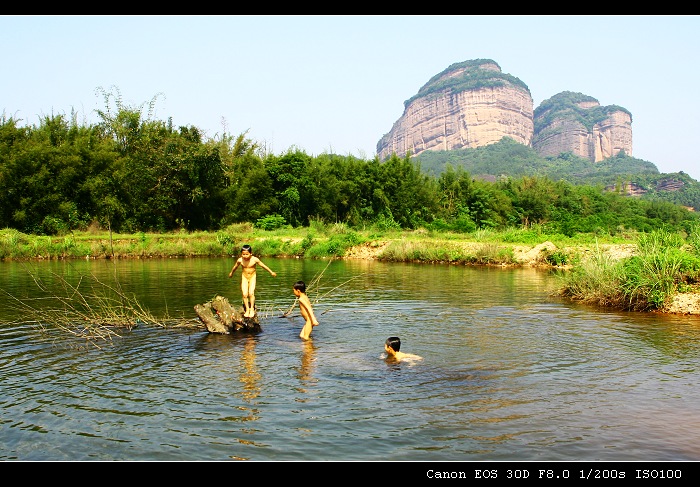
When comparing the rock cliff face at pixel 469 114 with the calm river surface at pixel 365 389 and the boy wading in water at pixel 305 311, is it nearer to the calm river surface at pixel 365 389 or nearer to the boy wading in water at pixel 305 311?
the calm river surface at pixel 365 389

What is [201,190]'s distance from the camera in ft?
129

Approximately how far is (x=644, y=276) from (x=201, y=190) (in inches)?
1178

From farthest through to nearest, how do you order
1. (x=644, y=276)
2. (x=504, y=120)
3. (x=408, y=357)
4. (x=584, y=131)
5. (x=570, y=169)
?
(x=504, y=120) → (x=584, y=131) → (x=570, y=169) → (x=644, y=276) → (x=408, y=357)

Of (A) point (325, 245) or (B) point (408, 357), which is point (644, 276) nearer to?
(B) point (408, 357)

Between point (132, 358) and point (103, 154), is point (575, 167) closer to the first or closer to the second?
point (103, 154)

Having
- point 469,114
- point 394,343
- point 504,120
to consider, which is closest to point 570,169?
point 504,120

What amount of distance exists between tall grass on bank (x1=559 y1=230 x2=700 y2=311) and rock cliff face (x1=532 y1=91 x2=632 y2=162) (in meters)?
147

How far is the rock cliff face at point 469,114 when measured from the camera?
171m

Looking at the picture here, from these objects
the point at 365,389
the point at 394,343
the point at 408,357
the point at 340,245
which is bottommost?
the point at 365,389

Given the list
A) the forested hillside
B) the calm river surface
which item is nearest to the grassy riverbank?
the calm river surface

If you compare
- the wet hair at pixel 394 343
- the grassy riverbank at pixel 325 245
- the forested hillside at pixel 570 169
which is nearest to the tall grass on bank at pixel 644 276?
the wet hair at pixel 394 343

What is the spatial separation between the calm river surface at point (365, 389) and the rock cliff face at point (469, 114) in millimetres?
160076

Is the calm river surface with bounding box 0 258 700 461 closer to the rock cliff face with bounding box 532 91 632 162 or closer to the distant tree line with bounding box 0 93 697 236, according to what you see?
the distant tree line with bounding box 0 93 697 236

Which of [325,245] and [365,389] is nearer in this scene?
[365,389]
